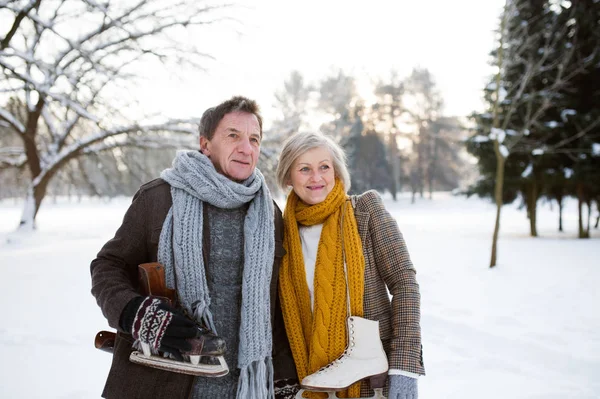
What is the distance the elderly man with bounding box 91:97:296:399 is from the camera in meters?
1.59

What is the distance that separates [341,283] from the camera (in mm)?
1838

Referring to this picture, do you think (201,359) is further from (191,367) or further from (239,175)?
(239,175)

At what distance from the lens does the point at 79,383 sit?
10.9 ft

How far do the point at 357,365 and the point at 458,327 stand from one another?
3.78m

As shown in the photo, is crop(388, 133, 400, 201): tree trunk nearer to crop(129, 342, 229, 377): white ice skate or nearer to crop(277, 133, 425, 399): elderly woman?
crop(277, 133, 425, 399): elderly woman

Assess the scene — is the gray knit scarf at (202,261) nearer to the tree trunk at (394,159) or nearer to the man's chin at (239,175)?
the man's chin at (239,175)

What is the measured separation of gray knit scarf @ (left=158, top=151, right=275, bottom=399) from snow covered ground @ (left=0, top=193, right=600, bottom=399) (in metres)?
2.13

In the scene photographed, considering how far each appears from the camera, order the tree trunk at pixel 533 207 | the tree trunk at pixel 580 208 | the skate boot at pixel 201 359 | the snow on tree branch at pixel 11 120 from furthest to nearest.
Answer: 1. the tree trunk at pixel 533 207
2. the tree trunk at pixel 580 208
3. the snow on tree branch at pixel 11 120
4. the skate boot at pixel 201 359

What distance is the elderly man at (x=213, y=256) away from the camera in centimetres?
159

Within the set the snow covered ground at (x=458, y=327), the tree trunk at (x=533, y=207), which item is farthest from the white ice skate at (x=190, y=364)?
the tree trunk at (x=533, y=207)

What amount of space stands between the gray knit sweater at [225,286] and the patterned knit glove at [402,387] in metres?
0.65

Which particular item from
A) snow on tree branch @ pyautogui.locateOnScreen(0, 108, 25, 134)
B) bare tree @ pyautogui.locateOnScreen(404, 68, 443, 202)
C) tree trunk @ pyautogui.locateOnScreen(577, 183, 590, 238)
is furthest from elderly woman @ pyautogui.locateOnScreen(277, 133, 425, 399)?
bare tree @ pyautogui.locateOnScreen(404, 68, 443, 202)

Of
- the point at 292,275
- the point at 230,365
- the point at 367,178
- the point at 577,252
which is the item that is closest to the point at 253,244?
the point at 292,275

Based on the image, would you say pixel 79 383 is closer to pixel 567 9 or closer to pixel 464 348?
pixel 464 348
